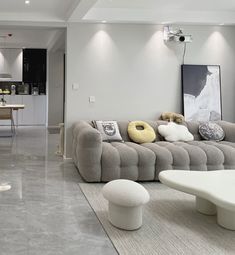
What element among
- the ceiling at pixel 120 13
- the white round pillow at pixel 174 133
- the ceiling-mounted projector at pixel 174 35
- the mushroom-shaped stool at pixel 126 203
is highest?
the ceiling at pixel 120 13

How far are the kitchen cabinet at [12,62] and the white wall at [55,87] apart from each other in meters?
1.25

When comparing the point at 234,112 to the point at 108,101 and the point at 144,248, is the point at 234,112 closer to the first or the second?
the point at 108,101

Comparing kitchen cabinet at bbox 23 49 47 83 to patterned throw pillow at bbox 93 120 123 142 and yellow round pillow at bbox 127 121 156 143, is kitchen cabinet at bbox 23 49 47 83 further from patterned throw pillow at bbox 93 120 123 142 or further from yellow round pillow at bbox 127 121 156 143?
yellow round pillow at bbox 127 121 156 143

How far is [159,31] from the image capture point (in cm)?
639

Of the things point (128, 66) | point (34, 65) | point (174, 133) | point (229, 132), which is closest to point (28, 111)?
point (34, 65)

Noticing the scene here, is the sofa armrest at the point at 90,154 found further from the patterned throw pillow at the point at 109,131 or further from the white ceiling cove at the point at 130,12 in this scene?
the white ceiling cove at the point at 130,12

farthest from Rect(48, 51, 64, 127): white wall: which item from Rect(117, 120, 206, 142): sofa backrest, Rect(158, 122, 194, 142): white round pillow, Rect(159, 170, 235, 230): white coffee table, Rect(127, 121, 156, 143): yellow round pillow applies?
Rect(159, 170, 235, 230): white coffee table

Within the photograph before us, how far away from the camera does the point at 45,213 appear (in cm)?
359

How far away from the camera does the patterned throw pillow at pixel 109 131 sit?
5512 mm

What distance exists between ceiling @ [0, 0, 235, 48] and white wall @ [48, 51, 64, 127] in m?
5.37

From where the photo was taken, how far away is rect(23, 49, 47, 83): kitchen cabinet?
12367 mm

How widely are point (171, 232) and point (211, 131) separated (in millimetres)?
3027

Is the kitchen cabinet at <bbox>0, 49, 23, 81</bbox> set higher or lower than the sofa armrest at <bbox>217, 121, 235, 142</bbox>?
higher

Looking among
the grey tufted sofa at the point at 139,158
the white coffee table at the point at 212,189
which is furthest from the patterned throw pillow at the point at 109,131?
the white coffee table at the point at 212,189
